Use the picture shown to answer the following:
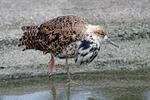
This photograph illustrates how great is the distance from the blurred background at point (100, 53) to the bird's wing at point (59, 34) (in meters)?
0.65

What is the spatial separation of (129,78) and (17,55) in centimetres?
239

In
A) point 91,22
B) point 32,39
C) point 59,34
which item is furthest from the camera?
point 91,22

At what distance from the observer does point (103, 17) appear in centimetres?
945

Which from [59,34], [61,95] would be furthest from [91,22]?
[61,95]

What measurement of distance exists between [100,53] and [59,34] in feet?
5.42

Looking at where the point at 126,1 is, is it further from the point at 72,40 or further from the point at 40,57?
the point at 72,40

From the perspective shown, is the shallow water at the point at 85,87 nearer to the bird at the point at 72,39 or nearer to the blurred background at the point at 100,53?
the blurred background at the point at 100,53

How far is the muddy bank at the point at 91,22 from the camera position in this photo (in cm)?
741

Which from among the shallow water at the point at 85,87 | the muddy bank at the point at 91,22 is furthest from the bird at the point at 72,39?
the muddy bank at the point at 91,22

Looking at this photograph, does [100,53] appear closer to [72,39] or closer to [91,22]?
[91,22]

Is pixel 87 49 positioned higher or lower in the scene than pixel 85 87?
higher

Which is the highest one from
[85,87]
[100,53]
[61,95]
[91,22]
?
[91,22]

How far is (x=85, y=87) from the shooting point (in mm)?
6676

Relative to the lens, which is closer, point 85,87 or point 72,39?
point 72,39
